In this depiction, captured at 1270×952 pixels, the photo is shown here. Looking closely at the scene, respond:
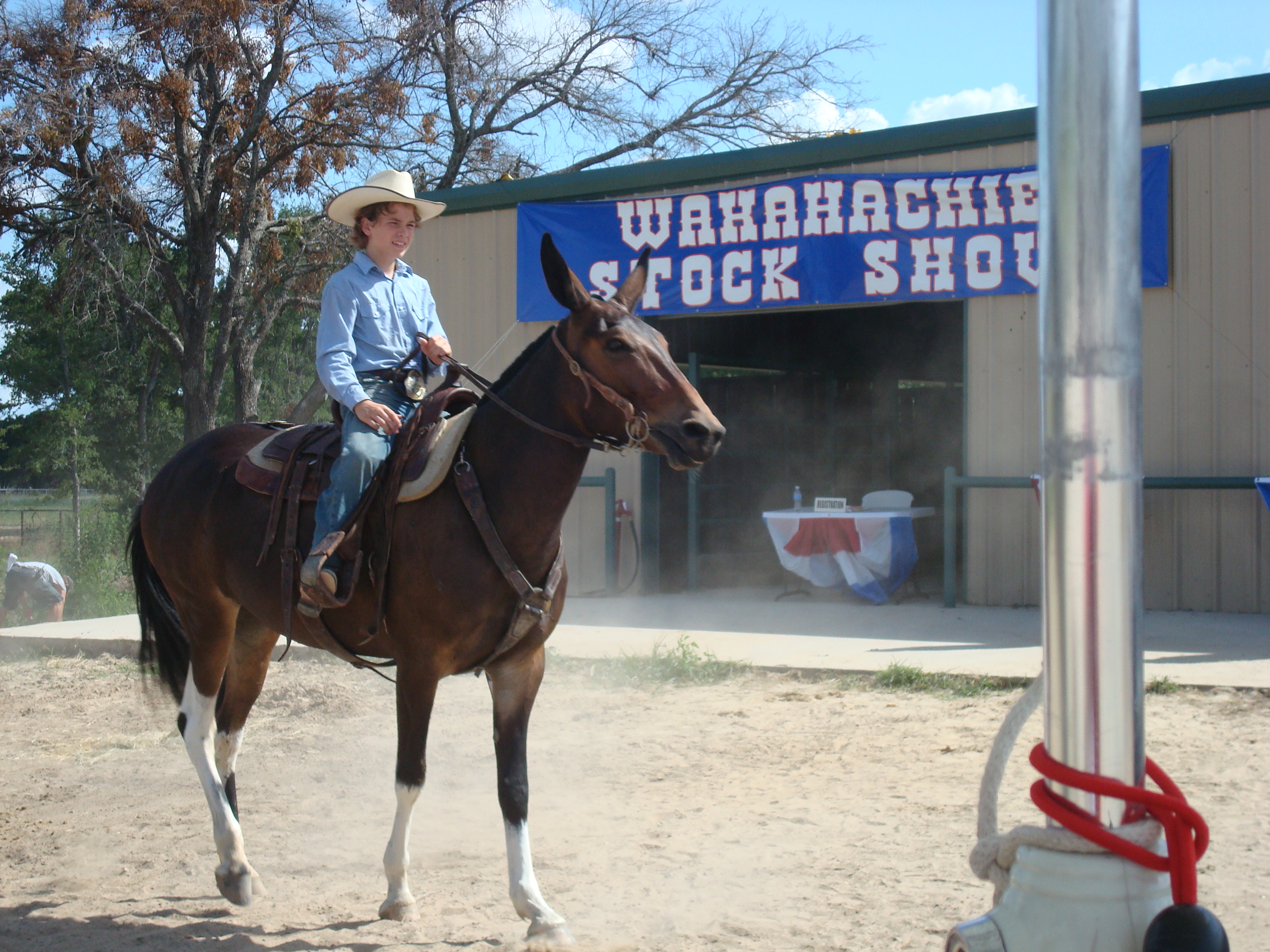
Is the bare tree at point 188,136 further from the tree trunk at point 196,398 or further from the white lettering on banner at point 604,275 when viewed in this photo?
the white lettering on banner at point 604,275

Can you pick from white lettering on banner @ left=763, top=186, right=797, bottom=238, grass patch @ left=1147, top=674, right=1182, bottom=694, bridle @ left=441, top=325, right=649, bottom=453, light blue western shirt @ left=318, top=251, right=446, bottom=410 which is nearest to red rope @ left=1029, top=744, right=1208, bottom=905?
bridle @ left=441, top=325, right=649, bottom=453

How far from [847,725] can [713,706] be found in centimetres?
86

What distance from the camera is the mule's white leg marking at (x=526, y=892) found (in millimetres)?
3162

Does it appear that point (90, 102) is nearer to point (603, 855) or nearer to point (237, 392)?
point (237, 392)

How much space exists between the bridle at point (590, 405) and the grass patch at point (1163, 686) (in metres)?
4.30

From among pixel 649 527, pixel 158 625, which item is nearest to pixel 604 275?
pixel 649 527

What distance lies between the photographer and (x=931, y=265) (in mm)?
9945

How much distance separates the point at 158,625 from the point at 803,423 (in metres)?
10.0

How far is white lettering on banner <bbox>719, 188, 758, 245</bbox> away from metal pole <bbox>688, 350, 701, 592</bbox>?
1.28 meters

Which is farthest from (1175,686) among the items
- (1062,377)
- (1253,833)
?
(1062,377)

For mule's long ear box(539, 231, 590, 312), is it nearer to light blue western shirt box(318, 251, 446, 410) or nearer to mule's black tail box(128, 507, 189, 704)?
light blue western shirt box(318, 251, 446, 410)

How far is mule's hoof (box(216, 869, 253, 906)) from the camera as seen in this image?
3.63 m

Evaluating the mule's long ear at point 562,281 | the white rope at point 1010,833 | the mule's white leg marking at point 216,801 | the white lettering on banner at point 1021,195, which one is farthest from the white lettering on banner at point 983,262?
the white rope at point 1010,833

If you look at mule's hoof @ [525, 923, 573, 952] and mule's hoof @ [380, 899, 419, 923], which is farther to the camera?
mule's hoof @ [380, 899, 419, 923]
